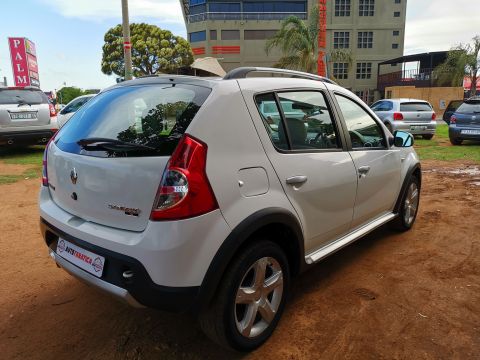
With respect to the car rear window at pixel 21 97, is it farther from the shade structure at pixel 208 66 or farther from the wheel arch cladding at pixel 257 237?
the wheel arch cladding at pixel 257 237

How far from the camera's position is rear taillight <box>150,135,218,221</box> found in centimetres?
198

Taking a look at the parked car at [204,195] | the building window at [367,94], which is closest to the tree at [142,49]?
the building window at [367,94]

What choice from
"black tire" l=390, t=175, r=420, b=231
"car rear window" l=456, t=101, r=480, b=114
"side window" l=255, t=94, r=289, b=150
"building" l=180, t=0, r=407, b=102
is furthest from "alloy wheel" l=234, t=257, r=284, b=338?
"building" l=180, t=0, r=407, b=102

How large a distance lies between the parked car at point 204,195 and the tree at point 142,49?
3809 cm

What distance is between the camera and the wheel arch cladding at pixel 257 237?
81.6 inches

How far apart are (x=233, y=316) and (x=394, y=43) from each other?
2284 inches

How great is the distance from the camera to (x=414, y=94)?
37219 millimetres

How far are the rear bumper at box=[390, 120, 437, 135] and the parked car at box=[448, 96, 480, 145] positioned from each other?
4.88ft

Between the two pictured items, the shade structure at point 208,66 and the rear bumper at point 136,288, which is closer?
the rear bumper at point 136,288

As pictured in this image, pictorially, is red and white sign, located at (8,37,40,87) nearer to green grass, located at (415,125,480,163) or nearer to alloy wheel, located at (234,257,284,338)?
green grass, located at (415,125,480,163)

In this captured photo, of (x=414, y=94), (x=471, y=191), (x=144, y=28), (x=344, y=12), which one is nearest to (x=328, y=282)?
(x=471, y=191)

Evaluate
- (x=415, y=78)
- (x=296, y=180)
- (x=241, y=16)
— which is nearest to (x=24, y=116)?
(x=296, y=180)

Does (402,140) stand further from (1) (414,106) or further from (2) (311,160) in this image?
(1) (414,106)

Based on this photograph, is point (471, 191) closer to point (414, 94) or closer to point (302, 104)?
point (302, 104)
